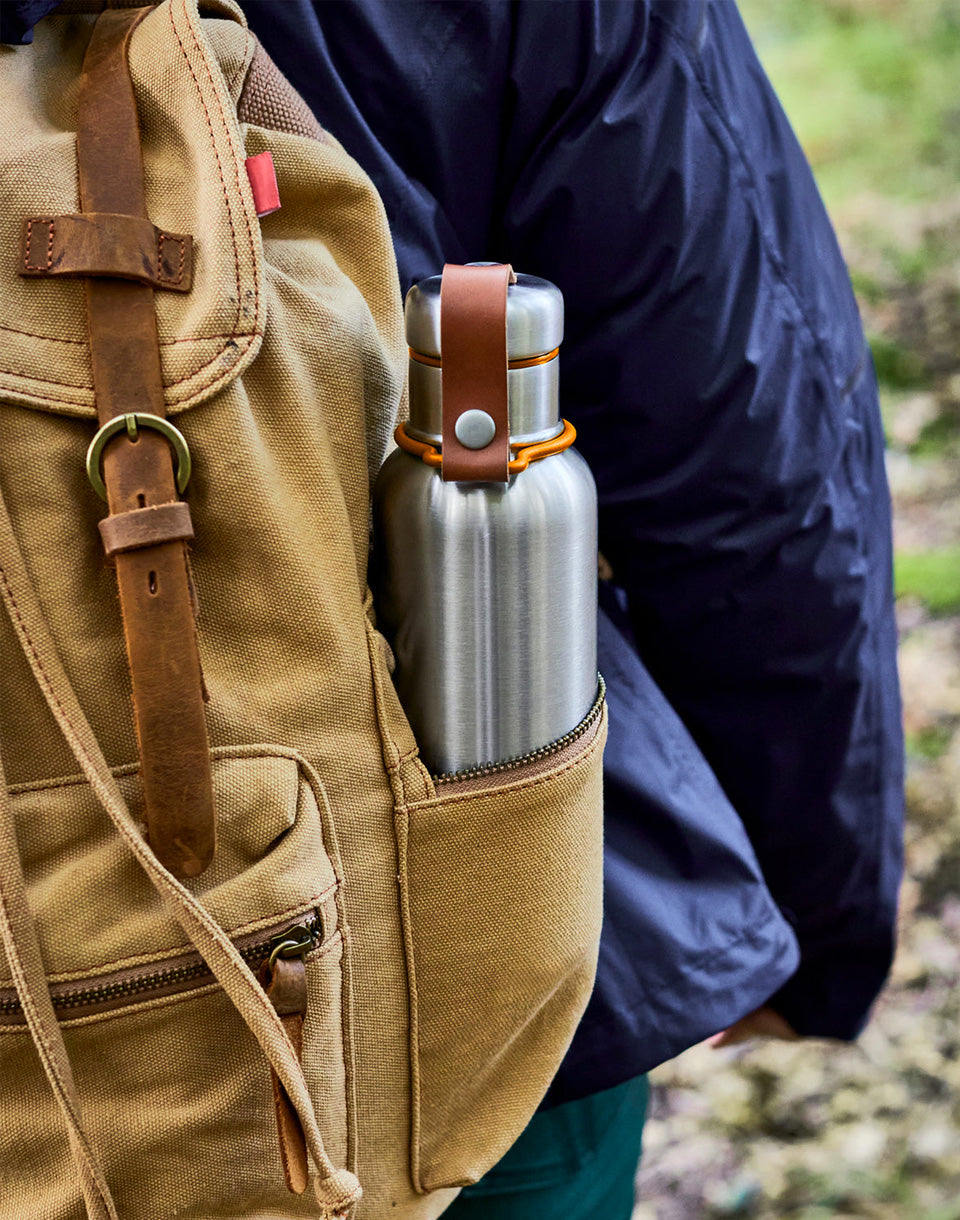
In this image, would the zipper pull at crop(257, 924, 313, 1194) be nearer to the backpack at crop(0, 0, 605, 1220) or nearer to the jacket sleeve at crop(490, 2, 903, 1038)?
the backpack at crop(0, 0, 605, 1220)

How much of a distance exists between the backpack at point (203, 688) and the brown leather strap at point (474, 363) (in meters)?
0.09

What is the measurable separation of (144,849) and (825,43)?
18.3 ft

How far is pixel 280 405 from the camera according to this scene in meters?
0.80

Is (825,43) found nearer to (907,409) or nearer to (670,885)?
(907,409)

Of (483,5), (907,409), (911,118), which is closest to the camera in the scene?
(483,5)

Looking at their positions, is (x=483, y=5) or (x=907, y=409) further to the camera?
(x=907, y=409)

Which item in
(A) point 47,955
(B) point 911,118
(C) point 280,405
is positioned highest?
(C) point 280,405

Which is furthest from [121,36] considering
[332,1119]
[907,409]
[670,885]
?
[907,409]

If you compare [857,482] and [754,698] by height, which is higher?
[857,482]

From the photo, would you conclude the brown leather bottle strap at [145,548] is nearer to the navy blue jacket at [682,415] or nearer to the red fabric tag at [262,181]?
the red fabric tag at [262,181]

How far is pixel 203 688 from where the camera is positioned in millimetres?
771

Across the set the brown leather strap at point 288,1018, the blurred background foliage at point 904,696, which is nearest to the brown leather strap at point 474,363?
the brown leather strap at point 288,1018

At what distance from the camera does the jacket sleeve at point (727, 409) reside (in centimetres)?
103

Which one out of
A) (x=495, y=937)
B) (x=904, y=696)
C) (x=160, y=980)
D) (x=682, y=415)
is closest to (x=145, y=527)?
(x=160, y=980)
